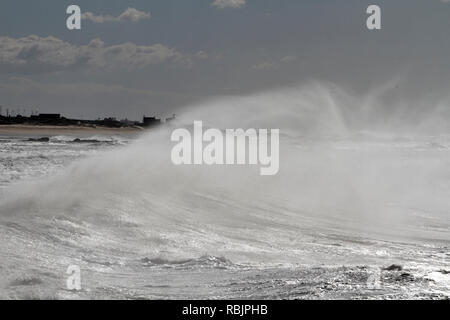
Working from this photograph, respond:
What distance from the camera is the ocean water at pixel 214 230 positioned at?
7285 mm

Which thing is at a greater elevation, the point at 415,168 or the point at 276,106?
the point at 276,106

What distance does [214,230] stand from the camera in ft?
37.9

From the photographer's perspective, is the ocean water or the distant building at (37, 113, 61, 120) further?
the distant building at (37, 113, 61, 120)

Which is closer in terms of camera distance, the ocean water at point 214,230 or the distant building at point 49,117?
the ocean water at point 214,230

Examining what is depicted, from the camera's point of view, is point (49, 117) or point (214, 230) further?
point (49, 117)

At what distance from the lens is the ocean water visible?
729 cm

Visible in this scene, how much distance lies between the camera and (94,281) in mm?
7320

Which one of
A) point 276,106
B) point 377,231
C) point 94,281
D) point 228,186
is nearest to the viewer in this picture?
point 94,281
